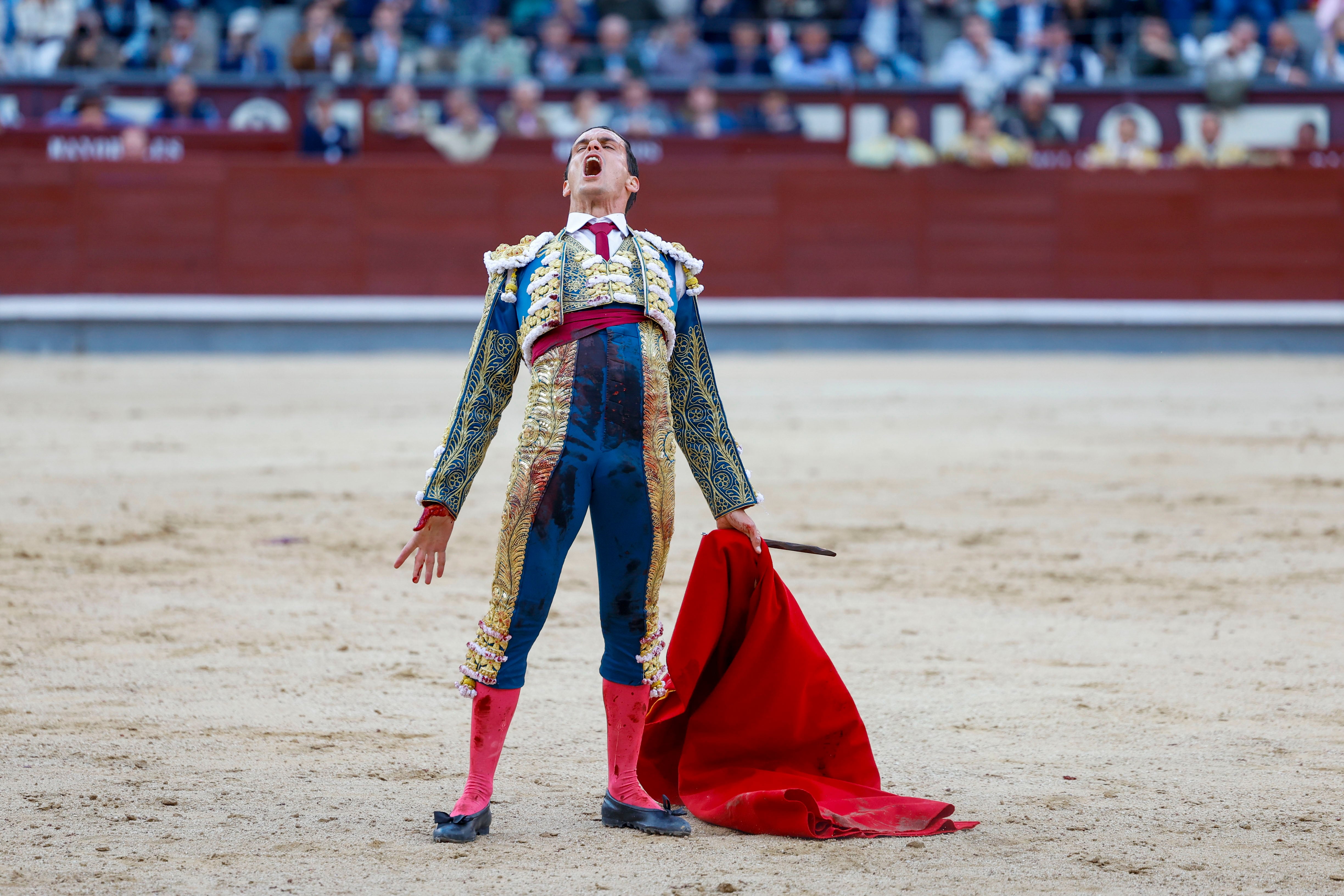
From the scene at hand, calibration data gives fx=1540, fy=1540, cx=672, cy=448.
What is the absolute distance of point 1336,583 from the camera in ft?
15.2

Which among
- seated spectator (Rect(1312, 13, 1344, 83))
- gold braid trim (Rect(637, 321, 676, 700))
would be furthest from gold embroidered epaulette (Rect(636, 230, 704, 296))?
seated spectator (Rect(1312, 13, 1344, 83))

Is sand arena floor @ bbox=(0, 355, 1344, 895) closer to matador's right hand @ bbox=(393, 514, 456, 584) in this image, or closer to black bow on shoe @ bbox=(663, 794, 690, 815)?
black bow on shoe @ bbox=(663, 794, 690, 815)

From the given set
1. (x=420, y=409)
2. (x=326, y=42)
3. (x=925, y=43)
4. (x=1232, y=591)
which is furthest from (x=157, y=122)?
(x=1232, y=591)

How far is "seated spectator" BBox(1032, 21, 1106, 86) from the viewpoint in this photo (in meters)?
11.4

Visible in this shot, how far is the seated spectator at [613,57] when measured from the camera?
11.5m

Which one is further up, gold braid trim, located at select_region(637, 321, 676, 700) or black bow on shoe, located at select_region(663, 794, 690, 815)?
gold braid trim, located at select_region(637, 321, 676, 700)


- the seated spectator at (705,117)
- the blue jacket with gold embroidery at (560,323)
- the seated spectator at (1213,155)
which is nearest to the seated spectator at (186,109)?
the seated spectator at (705,117)

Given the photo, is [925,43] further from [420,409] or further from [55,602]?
[55,602]

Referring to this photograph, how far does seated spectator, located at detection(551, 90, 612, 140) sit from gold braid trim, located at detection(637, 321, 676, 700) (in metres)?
8.46

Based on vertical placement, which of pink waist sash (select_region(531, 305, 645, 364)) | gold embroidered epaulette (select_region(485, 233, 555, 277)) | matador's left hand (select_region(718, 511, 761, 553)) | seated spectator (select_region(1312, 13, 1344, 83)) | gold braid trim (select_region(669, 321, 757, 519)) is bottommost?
matador's left hand (select_region(718, 511, 761, 553))

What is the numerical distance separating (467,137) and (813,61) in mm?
2692

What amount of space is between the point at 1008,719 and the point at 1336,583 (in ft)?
5.96

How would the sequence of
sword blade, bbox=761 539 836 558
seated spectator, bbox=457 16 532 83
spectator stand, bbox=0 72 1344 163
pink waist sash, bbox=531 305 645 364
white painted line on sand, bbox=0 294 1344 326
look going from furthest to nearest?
seated spectator, bbox=457 16 532 83 → spectator stand, bbox=0 72 1344 163 → white painted line on sand, bbox=0 294 1344 326 → sword blade, bbox=761 539 836 558 → pink waist sash, bbox=531 305 645 364

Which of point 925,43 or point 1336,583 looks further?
point 925,43
